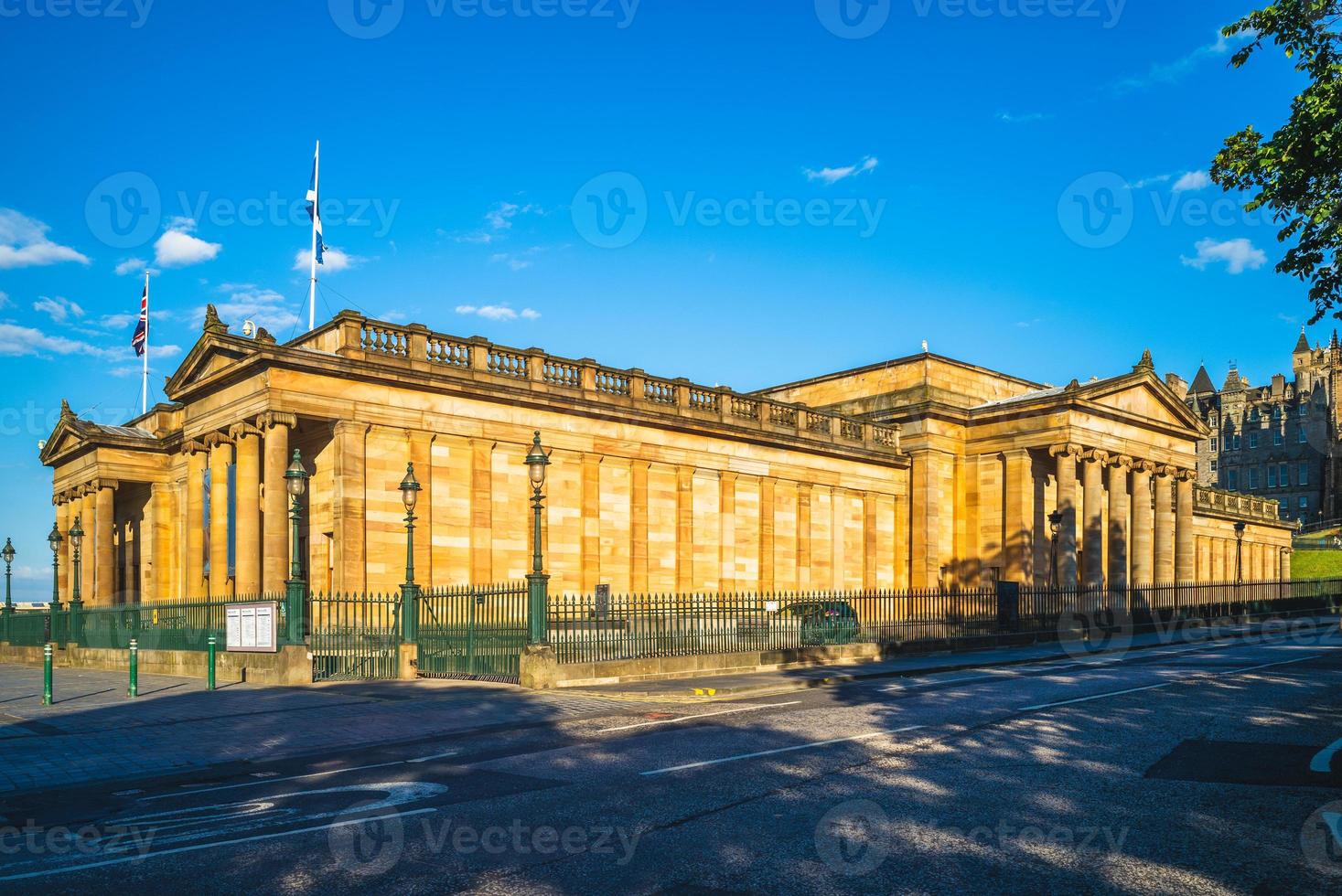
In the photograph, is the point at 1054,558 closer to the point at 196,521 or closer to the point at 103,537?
the point at 196,521

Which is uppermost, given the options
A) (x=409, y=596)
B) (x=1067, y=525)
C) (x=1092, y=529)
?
(x=1067, y=525)

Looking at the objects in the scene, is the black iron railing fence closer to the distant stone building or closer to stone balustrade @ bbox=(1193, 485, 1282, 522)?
stone balustrade @ bbox=(1193, 485, 1282, 522)

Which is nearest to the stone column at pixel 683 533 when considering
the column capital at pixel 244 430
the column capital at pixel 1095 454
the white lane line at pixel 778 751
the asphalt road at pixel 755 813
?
the column capital at pixel 244 430

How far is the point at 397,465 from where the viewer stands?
31219mm

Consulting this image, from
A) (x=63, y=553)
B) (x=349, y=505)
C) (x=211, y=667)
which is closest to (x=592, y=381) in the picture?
(x=349, y=505)

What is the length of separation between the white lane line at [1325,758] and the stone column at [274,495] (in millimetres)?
24730

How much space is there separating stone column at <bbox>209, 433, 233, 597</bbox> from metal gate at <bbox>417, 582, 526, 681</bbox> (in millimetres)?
11382

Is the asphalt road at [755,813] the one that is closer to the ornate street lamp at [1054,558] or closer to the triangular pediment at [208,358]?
the triangular pediment at [208,358]

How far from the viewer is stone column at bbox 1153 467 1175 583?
52.9 m

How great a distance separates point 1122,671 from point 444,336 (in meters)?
21.4

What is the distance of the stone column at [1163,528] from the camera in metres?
52.9

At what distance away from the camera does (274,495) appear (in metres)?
29.1

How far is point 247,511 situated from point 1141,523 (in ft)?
138

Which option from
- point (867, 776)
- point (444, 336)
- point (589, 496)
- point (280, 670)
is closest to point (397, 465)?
point (444, 336)
